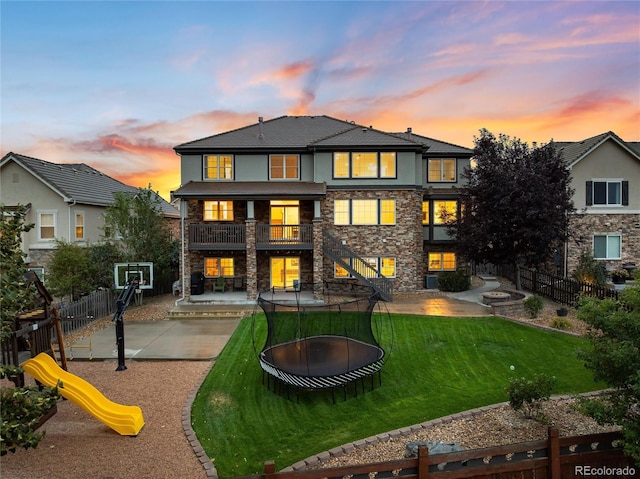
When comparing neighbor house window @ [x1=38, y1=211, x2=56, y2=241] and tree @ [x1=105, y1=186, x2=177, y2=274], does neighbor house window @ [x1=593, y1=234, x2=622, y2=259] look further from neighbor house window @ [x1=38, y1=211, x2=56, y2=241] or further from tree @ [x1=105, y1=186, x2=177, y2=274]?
neighbor house window @ [x1=38, y1=211, x2=56, y2=241]

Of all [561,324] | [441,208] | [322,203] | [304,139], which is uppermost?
[304,139]

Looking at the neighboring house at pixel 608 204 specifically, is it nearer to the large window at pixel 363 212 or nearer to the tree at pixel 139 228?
the large window at pixel 363 212

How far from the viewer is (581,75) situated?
18.5 meters

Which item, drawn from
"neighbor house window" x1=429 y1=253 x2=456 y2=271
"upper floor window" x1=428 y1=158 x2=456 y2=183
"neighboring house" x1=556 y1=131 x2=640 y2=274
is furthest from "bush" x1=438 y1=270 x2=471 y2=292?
"neighboring house" x1=556 y1=131 x2=640 y2=274

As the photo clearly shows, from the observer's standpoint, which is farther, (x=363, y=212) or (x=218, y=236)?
(x=363, y=212)

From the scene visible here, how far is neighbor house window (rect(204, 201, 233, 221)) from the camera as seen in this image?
21.5 meters

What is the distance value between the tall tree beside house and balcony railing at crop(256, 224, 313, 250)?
5437mm

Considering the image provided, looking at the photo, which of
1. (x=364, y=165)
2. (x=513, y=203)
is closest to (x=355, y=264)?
(x=364, y=165)

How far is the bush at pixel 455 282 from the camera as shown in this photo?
21531mm

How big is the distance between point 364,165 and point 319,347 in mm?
13210

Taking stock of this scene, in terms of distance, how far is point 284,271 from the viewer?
21.7 m

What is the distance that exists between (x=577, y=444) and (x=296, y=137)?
20.3m

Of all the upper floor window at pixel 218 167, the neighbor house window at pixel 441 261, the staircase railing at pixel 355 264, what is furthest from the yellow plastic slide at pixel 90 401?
the neighbor house window at pixel 441 261

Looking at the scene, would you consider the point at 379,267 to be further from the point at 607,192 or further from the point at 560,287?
the point at 607,192
